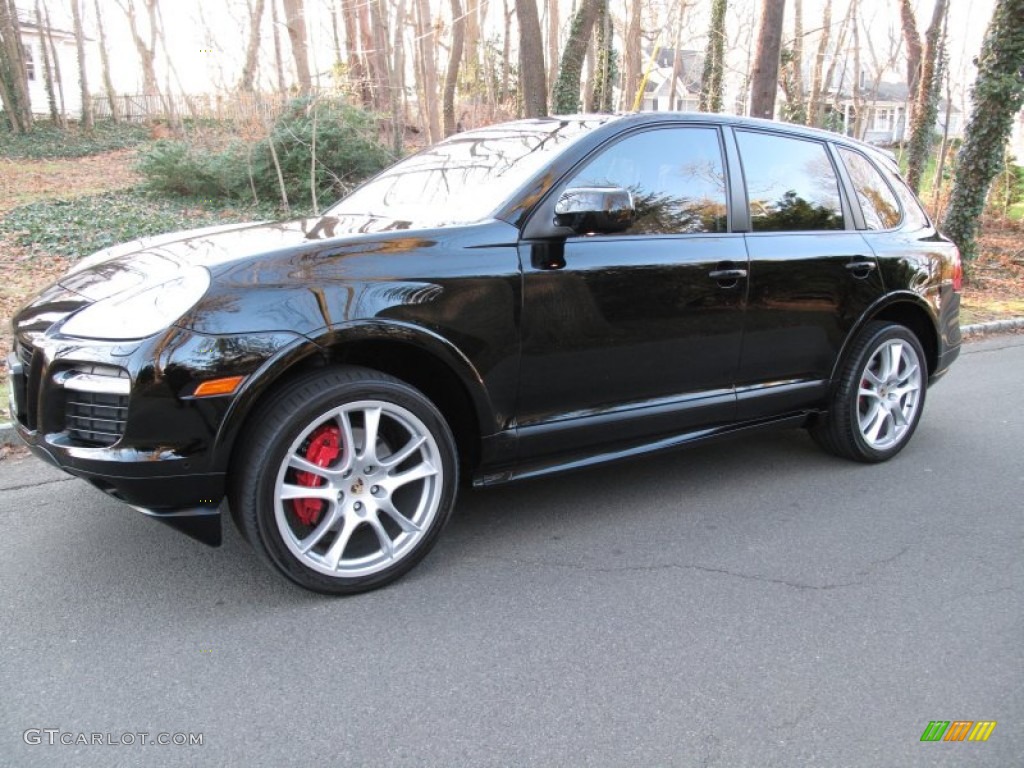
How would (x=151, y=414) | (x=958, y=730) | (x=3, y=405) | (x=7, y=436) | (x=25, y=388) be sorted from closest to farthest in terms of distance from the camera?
(x=958, y=730)
(x=151, y=414)
(x=25, y=388)
(x=7, y=436)
(x=3, y=405)

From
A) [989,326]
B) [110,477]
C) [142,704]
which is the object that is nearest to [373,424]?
[110,477]

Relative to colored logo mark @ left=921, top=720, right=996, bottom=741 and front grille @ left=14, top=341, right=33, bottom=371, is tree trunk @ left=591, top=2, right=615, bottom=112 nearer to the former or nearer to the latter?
front grille @ left=14, top=341, right=33, bottom=371

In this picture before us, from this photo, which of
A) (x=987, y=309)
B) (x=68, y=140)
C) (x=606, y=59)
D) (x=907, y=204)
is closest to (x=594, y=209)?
(x=907, y=204)

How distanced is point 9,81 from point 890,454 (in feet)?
83.2

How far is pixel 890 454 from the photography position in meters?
4.69

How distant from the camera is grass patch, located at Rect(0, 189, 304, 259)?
33.1ft

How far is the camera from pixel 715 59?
1762cm

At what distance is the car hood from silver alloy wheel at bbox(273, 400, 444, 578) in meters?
0.70

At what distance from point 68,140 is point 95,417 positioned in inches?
950

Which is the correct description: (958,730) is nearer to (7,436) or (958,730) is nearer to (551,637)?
(551,637)

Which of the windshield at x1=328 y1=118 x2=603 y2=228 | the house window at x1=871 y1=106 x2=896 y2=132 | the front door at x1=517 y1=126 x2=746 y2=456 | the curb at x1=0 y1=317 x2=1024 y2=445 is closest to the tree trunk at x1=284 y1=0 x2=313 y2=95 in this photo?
the curb at x1=0 y1=317 x2=1024 y2=445

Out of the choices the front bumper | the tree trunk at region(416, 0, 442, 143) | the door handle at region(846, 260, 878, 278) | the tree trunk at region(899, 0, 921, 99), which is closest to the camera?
the front bumper

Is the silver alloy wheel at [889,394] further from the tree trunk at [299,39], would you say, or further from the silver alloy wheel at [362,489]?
the tree trunk at [299,39]

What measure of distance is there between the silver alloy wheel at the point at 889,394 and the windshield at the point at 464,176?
223cm
